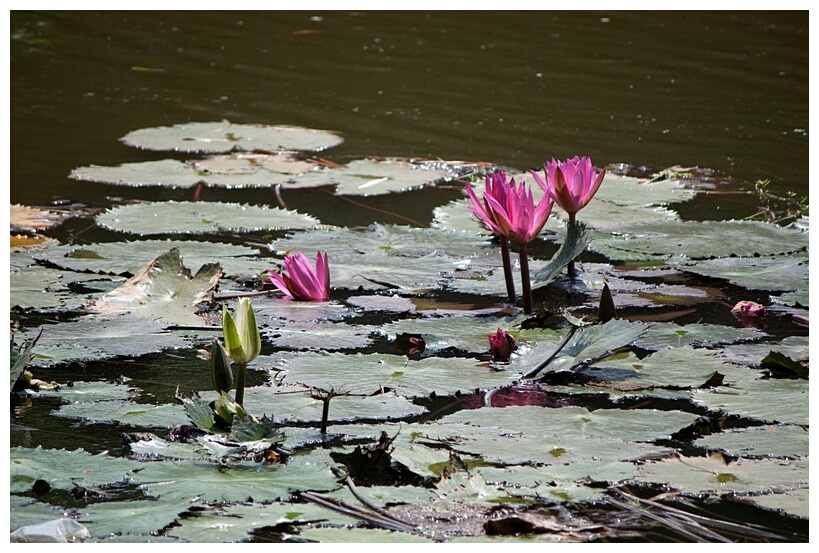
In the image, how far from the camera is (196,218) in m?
3.00

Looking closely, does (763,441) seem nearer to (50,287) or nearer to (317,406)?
(317,406)

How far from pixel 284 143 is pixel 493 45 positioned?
96.9 inches

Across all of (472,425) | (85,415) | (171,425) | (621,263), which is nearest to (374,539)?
(472,425)

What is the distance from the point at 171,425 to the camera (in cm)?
165

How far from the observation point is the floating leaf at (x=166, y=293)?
7.31 feet

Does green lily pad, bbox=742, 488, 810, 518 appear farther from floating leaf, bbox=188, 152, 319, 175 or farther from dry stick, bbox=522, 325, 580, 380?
floating leaf, bbox=188, 152, 319, 175

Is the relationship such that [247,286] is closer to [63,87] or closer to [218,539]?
[218,539]

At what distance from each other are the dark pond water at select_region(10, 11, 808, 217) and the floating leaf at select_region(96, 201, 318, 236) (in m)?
0.18

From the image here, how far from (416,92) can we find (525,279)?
3.01 m

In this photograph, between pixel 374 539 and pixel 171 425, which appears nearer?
pixel 374 539

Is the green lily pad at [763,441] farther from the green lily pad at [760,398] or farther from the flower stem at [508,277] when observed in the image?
the flower stem at [508,277]

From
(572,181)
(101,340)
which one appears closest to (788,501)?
(572,181)

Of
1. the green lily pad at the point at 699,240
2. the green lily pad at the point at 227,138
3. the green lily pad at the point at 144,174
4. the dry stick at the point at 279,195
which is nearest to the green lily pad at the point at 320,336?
the green lily pad at the point at 699,240

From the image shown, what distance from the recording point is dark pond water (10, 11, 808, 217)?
3.93 m
